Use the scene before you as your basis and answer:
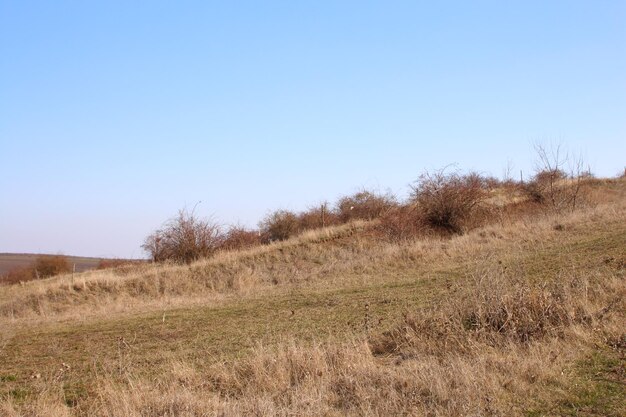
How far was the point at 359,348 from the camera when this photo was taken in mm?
7914

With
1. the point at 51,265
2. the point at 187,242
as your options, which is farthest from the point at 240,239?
the point at 51,265

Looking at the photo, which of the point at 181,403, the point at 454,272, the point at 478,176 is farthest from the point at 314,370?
the point at 478,176

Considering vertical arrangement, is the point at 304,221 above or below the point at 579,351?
above

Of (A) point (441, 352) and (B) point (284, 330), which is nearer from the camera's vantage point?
(A) point (441, 352)

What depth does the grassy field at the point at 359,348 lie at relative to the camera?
5.96 metres

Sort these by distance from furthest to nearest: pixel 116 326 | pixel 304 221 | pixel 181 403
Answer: pixel 304 221, pixel 116 326, pixel 181 403

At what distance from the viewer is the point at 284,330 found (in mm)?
11188

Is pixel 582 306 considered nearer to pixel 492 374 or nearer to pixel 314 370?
pixel 492 374

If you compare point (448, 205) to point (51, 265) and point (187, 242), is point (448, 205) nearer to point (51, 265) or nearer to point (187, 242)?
point (187, 242)

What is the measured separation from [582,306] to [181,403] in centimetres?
615

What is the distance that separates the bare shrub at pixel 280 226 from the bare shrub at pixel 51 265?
17.6 meters

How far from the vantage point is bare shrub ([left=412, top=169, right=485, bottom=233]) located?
29.8 metres

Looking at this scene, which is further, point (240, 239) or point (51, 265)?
point (51, 265)

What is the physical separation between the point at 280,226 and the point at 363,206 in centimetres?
Answer: 585
